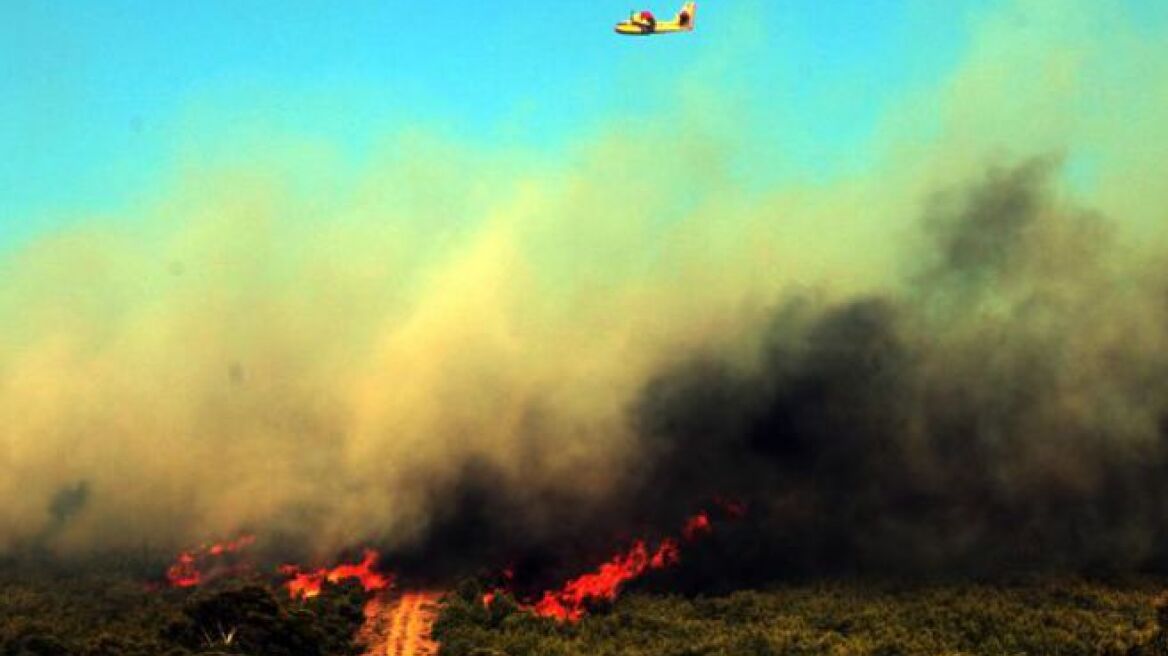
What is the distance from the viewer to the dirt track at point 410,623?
4744 inches

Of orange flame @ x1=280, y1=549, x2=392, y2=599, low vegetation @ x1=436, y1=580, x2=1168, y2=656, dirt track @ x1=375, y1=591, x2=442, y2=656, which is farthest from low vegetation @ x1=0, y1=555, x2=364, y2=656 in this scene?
low vegetation @ x1=436, y1=580, x2=1168, y2=656

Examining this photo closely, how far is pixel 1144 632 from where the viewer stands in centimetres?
10825

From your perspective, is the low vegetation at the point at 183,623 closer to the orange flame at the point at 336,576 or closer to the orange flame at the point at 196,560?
the orange flame at the point at 336,576

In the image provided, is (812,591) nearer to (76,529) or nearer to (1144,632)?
(1144,632)

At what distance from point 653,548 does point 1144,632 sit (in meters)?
62.9

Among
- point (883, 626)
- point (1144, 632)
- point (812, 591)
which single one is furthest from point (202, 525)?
point (1144, 632)

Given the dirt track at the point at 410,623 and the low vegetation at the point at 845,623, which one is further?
the dirt track at the point at 410,623

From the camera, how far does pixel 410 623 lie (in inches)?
5098

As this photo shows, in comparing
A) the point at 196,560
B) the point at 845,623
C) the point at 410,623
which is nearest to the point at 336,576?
the point at 410,623

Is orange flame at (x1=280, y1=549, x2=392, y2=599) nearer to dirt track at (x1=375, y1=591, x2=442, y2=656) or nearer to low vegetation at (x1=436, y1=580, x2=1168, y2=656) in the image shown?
dirt track at (x1=375, y1=591, x2=442, y2=656)

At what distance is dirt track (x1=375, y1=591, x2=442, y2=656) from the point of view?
120 metres

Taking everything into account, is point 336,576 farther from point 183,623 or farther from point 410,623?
point 183,623

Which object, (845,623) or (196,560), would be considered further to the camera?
(196,560)

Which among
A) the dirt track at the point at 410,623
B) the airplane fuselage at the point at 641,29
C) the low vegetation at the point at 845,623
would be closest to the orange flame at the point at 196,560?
the dirt track at the point at 410,623
